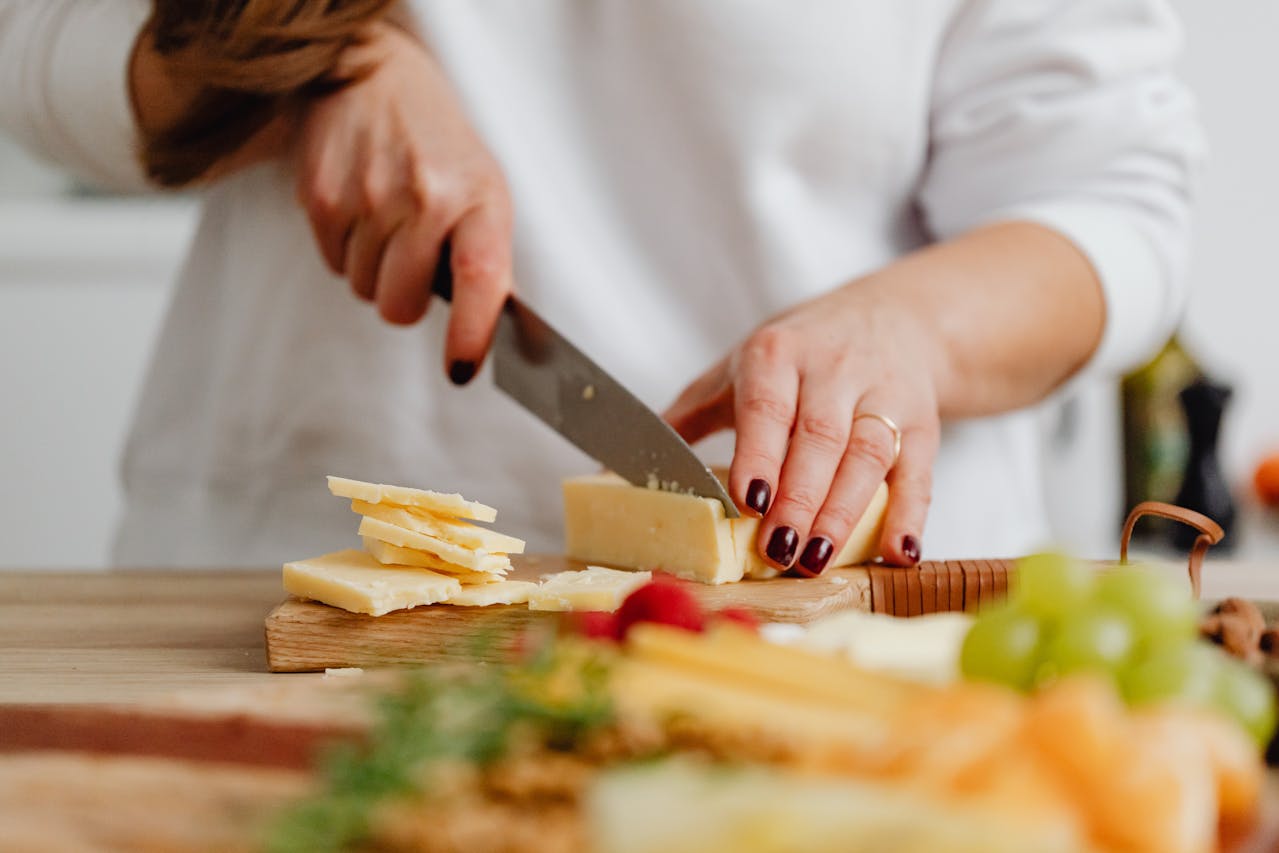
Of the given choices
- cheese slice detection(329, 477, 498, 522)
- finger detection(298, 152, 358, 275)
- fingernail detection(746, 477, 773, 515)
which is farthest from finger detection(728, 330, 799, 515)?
Result: finger detection(298, 152, 358, 275)

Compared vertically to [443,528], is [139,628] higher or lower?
lower

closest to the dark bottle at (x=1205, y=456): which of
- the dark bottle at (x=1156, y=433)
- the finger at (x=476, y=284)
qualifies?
the dark bottle at (x=1156, y=433)

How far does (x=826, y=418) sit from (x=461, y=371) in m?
0.38

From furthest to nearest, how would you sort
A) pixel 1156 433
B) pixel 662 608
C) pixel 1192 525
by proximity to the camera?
pixel 1156 433, pixel 1192 525, pixel 662 608

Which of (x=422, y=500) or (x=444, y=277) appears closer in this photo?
(x=422, y=500)

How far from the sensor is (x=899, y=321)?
132 centimetres

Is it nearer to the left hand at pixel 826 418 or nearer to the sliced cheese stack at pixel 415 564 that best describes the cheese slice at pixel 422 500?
the sliced cheese stack at pixel 415 564

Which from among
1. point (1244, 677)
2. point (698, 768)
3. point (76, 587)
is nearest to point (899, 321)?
point (1244, 677)

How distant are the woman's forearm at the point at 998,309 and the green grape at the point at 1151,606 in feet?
2.22

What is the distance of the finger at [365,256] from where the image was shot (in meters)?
1.34

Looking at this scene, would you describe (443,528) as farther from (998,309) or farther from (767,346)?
(998,309)

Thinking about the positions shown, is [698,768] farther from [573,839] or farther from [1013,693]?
[1013,693]

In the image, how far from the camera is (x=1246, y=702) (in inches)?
25.6

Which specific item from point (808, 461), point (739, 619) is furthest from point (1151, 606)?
point (808, 461)
